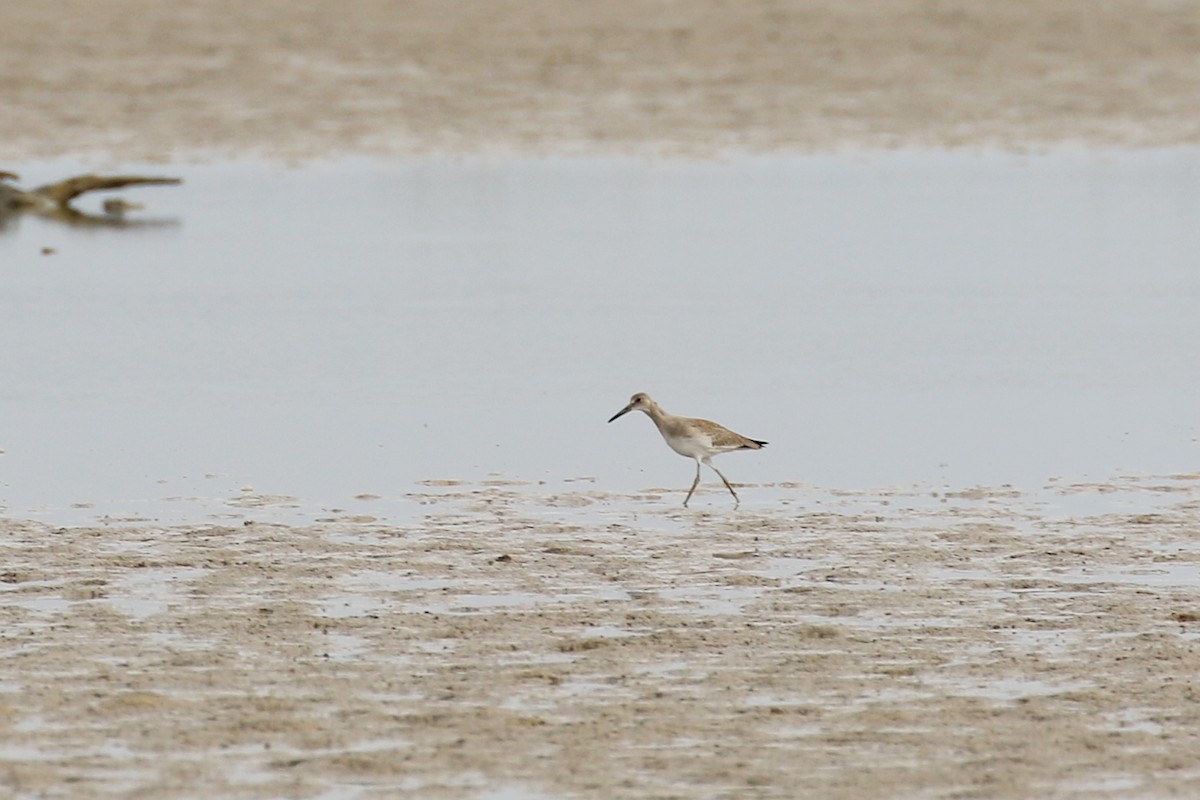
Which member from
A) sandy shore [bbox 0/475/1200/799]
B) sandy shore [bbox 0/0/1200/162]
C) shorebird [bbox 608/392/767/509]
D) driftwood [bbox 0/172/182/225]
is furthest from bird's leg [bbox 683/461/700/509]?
sandy shore [bbox 0/0/1200/162]

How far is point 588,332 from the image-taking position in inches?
585

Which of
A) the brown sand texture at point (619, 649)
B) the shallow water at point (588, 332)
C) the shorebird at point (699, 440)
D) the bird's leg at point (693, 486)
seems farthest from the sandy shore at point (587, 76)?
the brown sand texture at point (619, 649)

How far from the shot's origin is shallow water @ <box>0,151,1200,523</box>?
10938mm

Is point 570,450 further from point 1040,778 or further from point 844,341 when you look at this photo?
point 1040,778

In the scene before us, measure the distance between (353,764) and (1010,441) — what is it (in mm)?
5709

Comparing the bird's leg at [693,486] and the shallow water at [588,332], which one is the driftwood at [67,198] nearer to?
the shallow water at [588,332]

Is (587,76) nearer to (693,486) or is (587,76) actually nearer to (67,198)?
(67,198)

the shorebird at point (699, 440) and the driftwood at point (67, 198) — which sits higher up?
the driftwood at point (67, 198)

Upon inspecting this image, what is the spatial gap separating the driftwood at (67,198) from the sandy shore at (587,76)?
2587 mm

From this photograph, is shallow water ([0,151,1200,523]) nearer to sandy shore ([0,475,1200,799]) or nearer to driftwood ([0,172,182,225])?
driftwood ([0,172,182,225])

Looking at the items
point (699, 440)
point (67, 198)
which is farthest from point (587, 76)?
point (699, 440)

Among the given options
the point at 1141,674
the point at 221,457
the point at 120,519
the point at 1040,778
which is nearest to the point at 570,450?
the point at 221,457

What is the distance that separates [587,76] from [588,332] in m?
14.4

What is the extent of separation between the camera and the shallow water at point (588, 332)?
10.9 metres
